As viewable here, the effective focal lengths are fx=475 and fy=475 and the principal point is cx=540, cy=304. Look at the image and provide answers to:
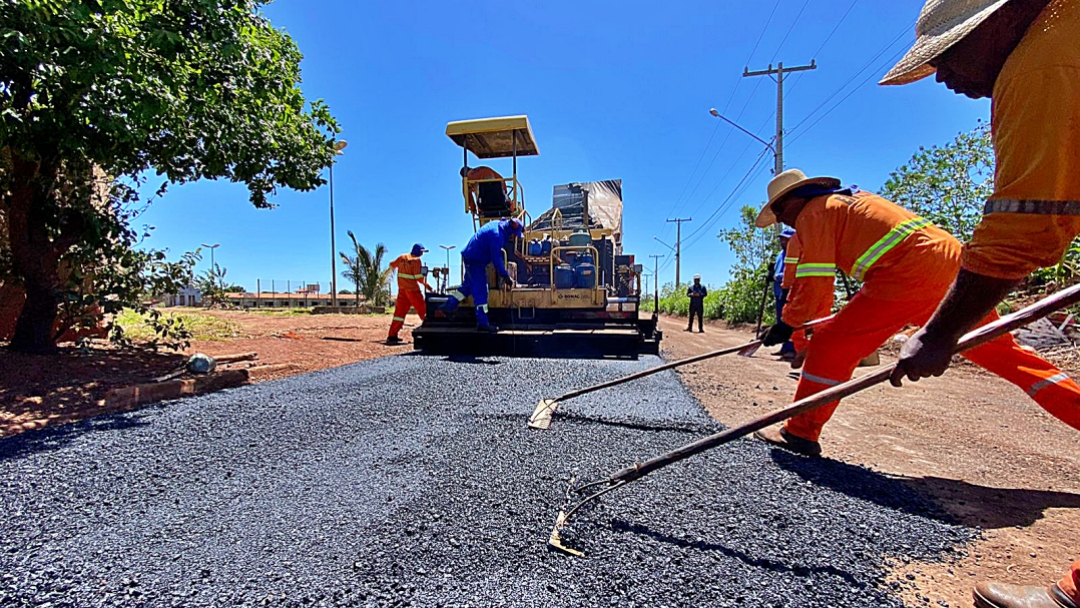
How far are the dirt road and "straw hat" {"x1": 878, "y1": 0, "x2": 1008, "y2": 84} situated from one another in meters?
1.50

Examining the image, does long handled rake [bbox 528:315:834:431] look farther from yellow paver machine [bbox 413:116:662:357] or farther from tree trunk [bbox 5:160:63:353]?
tree trunk [bbox 5:160:63:353]

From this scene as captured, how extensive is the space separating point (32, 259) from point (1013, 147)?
6369mm

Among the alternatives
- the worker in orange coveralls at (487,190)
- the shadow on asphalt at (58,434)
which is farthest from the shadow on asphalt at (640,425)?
the worker in orange coveralls at (487,190)

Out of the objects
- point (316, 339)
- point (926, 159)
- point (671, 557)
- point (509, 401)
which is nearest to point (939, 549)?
point (671, 557)

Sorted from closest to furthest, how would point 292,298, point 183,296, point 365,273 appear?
point 183,296 < point 365,273 < point 292,298

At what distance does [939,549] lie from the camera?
1.57 m

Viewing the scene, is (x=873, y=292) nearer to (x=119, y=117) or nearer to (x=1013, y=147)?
(x=1013, y=147)

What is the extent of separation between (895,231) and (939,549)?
149 centimetres

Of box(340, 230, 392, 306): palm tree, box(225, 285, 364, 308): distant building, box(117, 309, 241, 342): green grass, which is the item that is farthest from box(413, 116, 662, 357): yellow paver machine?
box(225, 285, 364, 308): distant building

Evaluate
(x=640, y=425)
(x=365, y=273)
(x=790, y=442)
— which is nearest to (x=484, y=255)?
(x=640, y=425)

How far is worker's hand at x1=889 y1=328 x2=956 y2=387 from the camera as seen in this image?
1367mm

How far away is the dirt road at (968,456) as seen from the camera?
1510 mm

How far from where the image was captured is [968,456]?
2.74 m

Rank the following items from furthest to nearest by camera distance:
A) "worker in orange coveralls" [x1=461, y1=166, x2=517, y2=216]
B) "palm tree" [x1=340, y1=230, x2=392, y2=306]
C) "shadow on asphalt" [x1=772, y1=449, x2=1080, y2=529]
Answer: "palm tree" [x1=340, y1=230, x2=392, y2=306] → "worker in orange coveralls" [x1=461, y1=166, x2=517, y2=216] → "shadow on asphalt" [x1=772, y1=449, x2=1080, y2=529]
